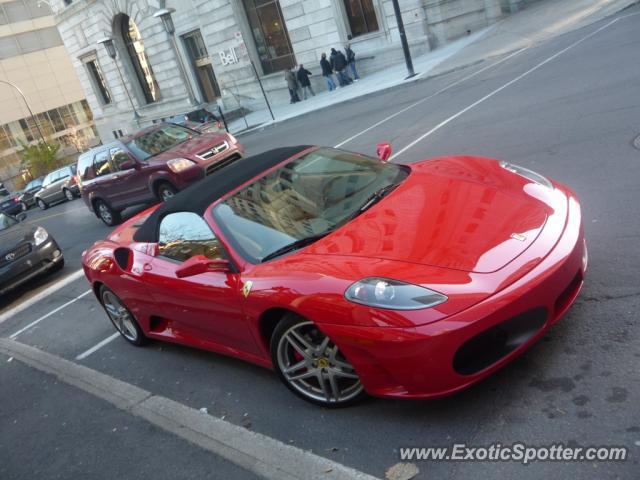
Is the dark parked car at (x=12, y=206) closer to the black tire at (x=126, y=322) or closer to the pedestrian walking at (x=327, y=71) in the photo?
the pedestrian walking at (x=327, y=71)

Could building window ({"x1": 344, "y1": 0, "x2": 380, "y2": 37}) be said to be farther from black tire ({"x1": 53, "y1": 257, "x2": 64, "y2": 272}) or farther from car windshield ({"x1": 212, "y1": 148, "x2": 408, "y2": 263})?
car windshield ({"x1": 212, "y1": 148, "x2": 408, "y2": 263})

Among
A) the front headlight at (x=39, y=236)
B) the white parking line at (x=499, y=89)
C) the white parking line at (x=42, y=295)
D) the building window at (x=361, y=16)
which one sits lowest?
the white parking line at (x=42, y=295)

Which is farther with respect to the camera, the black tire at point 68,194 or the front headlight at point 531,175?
the black tire at point 68,194

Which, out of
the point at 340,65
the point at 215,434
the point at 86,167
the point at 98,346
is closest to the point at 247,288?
the point at 215,434

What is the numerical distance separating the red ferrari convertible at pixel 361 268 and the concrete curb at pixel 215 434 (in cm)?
43

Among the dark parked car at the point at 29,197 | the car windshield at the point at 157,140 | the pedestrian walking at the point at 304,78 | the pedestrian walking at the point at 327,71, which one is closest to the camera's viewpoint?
the car windshield at the point at 157,140

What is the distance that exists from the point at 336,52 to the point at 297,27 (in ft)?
12.2

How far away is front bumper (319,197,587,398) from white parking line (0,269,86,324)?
7.51m

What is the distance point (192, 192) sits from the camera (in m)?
4.82

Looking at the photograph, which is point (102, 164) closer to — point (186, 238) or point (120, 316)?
point (120, 316)

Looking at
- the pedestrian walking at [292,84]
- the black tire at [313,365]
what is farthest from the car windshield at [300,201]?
the pedestrian walking at [292,84]

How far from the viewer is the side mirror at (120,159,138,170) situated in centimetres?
1276

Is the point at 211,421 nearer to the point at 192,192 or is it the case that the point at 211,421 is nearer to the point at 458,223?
the point at 192,192

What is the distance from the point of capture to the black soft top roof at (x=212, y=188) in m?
4.54
